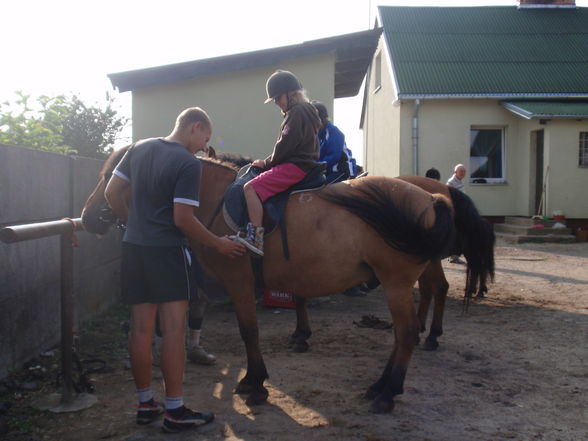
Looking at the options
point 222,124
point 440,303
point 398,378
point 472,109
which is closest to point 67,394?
point 398,378

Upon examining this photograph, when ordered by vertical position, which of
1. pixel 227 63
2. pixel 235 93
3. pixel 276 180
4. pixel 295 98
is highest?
pixel 227 63

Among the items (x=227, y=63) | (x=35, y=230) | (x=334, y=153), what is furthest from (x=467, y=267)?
(x=227, y=63)

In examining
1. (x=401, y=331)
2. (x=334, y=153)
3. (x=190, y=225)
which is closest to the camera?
(x=190, y=225)

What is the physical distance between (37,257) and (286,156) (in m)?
2.41

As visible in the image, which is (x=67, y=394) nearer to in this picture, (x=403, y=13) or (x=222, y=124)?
(x=222, y=124)

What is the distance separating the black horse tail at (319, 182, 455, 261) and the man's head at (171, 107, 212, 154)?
98 cm

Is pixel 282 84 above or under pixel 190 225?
above

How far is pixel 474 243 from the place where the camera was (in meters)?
5.31

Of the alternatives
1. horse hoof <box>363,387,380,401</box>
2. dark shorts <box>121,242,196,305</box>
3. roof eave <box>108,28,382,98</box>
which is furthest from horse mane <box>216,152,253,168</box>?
roof eave <box>108,28,382,98</box>

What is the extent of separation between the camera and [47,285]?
16.5 ft

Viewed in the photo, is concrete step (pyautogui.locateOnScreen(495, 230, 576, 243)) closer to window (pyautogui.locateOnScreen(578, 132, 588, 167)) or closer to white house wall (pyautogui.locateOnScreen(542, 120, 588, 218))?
white house wall (pyautogui.locateOnScreen(542, 120, 588, 218))

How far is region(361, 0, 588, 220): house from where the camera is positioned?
1672 centimetres

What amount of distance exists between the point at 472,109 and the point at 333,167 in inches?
547

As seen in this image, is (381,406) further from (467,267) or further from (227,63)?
(227,63)
